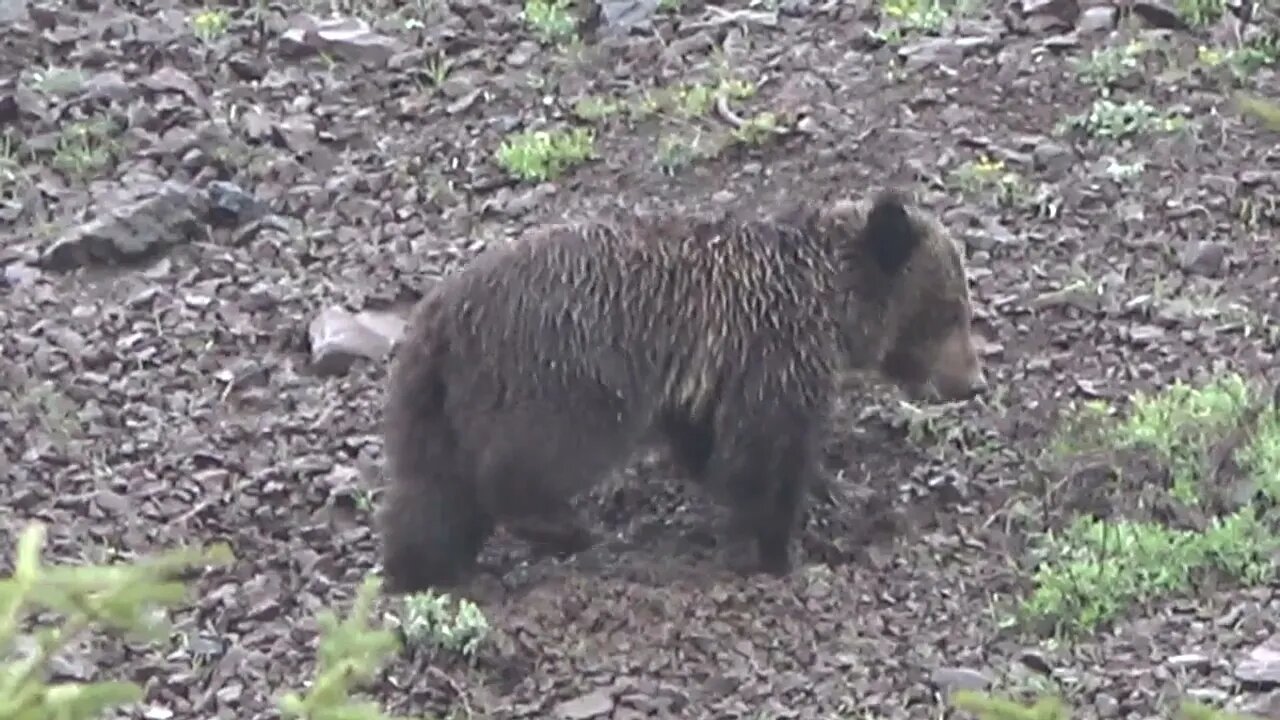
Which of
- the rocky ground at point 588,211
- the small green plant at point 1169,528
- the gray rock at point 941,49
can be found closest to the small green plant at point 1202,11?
the rocky ground at point 588,211

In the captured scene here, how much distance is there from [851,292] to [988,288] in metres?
1.55

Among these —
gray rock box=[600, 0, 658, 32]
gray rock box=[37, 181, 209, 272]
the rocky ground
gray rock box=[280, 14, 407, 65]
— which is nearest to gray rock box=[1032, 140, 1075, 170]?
the rocky ground

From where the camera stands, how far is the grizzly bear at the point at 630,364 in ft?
24.8

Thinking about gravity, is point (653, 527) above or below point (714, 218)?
below

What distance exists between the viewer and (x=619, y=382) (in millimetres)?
7742

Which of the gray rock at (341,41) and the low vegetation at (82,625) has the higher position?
the low vegetation at (82,625)

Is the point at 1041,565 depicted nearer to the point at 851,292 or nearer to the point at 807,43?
the point at 851,292

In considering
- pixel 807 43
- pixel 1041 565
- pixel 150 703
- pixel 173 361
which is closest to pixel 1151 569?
pixel 1041 565

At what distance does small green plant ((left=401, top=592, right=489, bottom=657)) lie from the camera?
7.16m

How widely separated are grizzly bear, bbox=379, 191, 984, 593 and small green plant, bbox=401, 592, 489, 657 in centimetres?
44

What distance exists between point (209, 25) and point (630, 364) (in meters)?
5.48

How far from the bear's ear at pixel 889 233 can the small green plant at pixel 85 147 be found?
4.49 m

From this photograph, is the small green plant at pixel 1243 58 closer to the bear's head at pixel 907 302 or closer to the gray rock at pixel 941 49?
the gray rock at pixel 941 49

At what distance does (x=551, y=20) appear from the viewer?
1224 cm
